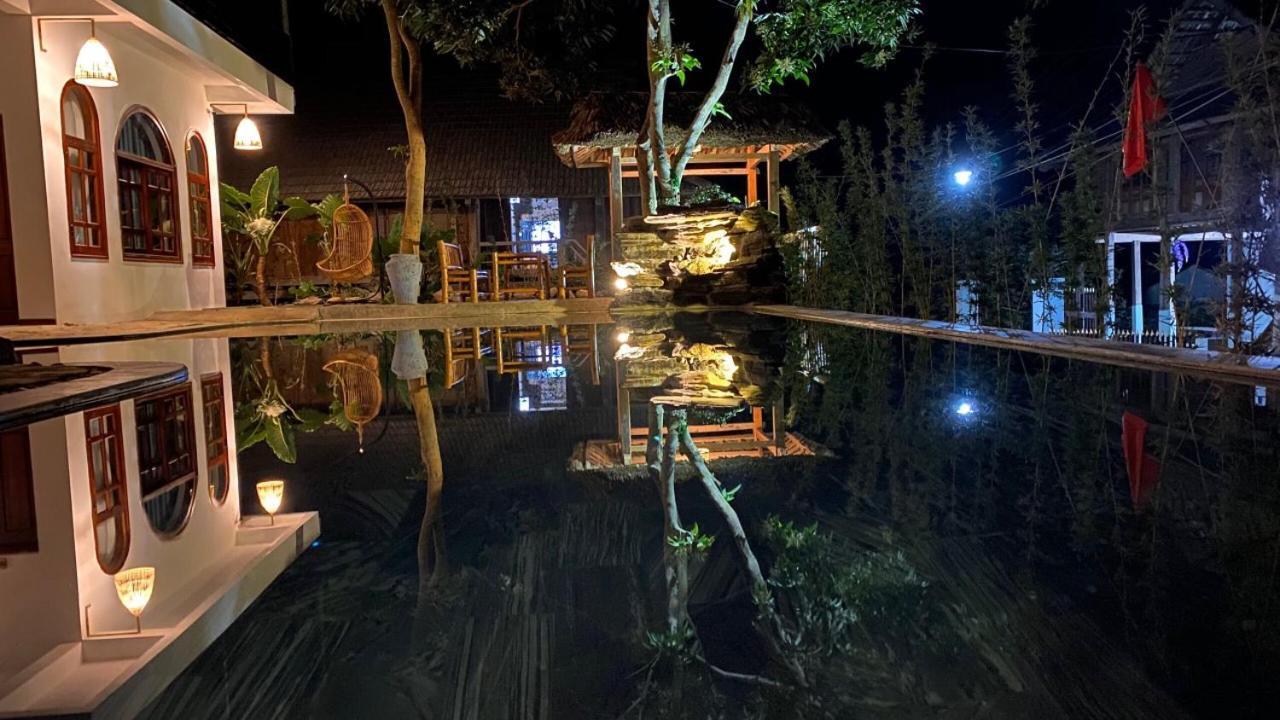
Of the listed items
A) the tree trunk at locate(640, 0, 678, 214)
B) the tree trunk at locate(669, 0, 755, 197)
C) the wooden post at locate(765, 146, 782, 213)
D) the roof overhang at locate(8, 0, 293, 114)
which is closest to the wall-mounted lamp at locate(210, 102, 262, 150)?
the roof overhang at locate(8, 0, 293, 114)

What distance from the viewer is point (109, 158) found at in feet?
30.3

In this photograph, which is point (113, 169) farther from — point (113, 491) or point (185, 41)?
point (113, 491)

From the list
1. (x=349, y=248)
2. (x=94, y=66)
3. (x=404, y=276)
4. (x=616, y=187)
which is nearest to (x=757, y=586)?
(x=94, y=66)

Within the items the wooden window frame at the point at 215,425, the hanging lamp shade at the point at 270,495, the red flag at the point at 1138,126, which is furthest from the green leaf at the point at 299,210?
the hanging lamp shade at the point at 270,495

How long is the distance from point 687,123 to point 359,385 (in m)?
10.4

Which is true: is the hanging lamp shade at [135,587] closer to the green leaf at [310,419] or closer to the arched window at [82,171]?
the green leaf at [310,419]

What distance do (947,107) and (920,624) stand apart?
2271cm

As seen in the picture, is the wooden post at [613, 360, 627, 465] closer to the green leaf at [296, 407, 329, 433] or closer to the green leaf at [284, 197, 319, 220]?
the green leaf at [296, 407, 329, 433]

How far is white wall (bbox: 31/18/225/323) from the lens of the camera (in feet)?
26.8

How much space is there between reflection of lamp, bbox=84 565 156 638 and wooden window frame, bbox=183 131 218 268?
10.9 meters

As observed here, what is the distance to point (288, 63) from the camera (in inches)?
514

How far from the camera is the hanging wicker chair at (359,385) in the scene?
4043 millimetres

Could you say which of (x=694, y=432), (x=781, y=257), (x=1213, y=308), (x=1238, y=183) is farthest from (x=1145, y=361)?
(x=781, y=257)

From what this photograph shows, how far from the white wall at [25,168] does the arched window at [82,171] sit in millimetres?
409
